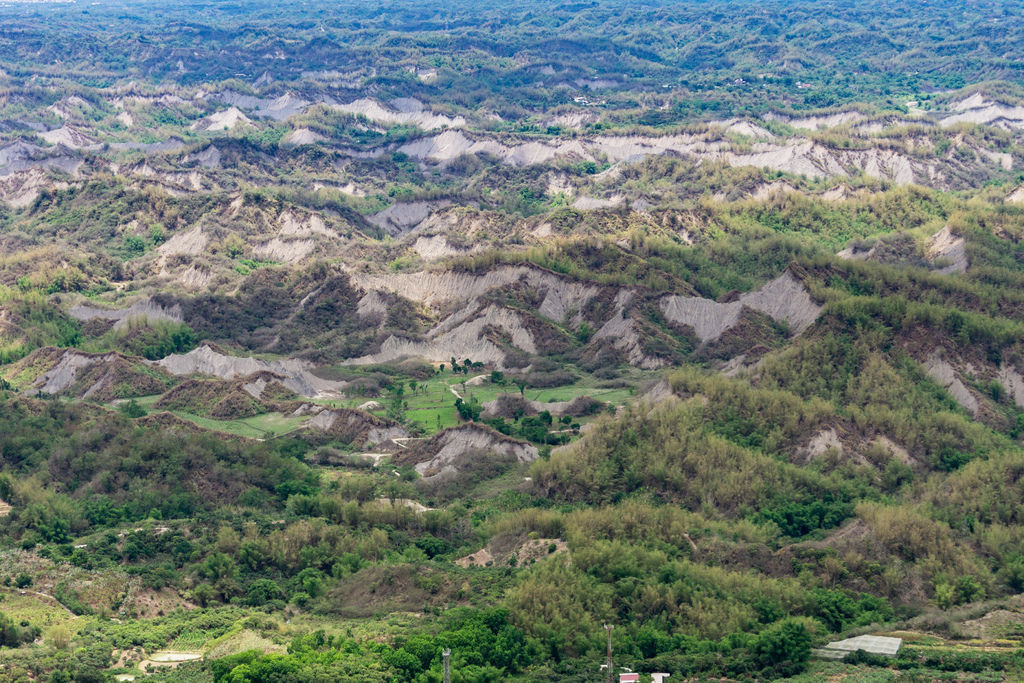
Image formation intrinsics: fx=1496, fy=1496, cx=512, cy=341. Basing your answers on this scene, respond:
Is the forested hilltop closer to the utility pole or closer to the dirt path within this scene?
the dirt path

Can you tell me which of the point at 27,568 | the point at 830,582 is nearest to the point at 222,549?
the point at 27,568

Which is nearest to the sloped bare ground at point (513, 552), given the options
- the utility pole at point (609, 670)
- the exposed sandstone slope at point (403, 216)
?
the utility pole at point (609, 670)

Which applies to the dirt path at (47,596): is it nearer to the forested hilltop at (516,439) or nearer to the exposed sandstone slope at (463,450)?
the forested hilltop at (516,439)

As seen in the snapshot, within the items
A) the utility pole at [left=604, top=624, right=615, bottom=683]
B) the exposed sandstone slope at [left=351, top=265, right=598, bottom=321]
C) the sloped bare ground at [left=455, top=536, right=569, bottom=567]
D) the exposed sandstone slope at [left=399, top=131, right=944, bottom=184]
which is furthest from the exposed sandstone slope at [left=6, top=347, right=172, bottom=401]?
the exposed sandstone slope at [left=399, top=131, right=944, bottom=184]

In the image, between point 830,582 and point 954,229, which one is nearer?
point 830,582

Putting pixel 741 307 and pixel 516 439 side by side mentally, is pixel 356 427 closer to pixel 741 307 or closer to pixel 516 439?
pixel 516 439

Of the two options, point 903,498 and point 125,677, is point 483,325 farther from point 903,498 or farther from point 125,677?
point 125,677
